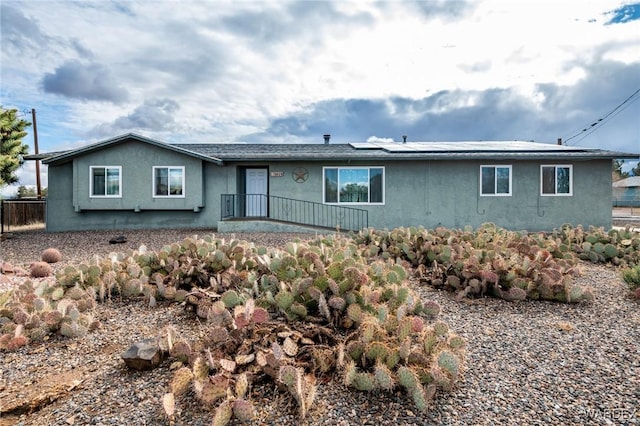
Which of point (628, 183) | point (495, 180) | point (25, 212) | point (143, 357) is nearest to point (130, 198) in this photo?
point (25, 212)

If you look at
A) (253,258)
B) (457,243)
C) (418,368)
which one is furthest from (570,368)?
(253,258)

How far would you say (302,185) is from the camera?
13430 mm

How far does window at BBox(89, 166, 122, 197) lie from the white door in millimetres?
4519

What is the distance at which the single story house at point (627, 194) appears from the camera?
36594 mm

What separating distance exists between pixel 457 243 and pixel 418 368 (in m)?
3.55

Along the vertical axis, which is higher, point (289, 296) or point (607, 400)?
point (289, 296)

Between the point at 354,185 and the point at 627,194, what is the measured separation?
42143mm

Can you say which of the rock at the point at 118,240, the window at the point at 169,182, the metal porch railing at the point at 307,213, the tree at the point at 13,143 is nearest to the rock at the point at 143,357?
the rock at the point at 118,240

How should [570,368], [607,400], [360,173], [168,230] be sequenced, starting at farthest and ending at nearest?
1. [360,173]
2. [168,230]
3. [570,368]
4. [607,400]

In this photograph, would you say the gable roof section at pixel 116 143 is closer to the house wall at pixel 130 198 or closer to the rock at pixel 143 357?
the house wall at pixel 130 198

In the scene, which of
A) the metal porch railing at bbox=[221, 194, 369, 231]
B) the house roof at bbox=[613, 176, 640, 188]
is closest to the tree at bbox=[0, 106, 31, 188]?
the metal porch railing at bbox=[221, 194, 369, 231]

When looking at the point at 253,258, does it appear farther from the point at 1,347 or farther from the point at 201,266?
the point at 1,347

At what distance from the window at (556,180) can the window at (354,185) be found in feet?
19.4

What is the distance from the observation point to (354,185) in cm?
1340
